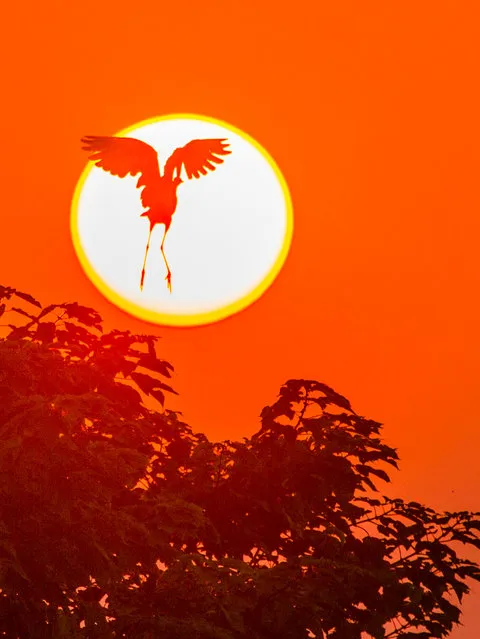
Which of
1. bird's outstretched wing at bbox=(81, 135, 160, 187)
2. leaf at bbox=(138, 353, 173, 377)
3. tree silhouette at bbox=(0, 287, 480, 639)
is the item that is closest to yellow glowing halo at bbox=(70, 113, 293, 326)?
bird's outstretched wing at bbox=(81, 135, 160, 187)

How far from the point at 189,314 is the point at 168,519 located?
10579 mm

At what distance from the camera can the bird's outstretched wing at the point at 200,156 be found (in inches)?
460

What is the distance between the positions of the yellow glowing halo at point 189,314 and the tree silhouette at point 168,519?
8.39 meters

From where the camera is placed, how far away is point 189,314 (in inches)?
671

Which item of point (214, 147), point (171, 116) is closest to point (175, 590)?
point (214, 147)

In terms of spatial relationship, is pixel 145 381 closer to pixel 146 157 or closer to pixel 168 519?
pixel 168 519

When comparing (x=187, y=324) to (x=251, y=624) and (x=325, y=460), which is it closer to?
(x=325, y=460)

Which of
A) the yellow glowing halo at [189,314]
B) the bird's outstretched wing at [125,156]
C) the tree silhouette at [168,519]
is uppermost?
the yellow glowing halo at [189,314]

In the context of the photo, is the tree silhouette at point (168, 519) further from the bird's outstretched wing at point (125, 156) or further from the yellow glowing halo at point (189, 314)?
the yellow glowing halo at point (189, 314)

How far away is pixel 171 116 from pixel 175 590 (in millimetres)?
13405

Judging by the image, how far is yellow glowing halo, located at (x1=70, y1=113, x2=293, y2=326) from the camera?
1667cm

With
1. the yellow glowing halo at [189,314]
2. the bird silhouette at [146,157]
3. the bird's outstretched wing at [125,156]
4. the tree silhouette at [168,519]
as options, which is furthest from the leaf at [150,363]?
the yellow glowing halo at [189,314]

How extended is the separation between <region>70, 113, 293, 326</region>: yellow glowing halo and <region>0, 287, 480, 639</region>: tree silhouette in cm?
839

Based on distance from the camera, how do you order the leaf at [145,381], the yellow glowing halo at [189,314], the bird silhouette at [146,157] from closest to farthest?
1. the leaf at [145,381]
2. the bird silhouette at [146,157]
3. the yellow glowing halo at [189,314]
